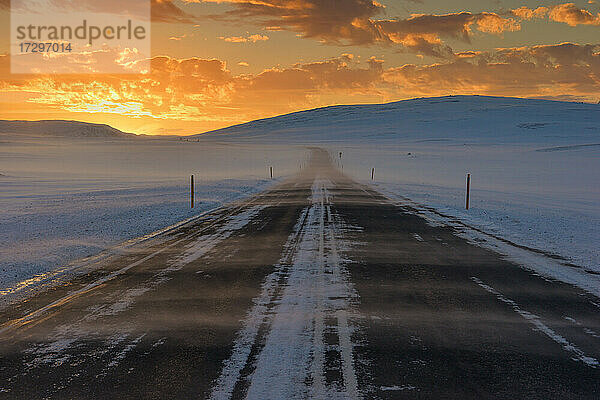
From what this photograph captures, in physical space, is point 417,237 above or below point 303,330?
above

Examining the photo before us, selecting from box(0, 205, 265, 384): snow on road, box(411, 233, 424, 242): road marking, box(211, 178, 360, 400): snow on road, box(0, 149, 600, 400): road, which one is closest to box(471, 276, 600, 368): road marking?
box(0, 149, 600, 400): road

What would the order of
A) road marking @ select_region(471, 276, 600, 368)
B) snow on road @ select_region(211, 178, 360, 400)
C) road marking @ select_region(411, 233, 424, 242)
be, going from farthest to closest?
road marking @ select_region(411, 233, 424, 242)
road marking @ select_region(471, 276, 600, 368)
snow on road @ select_region(211, 178, 360, 400)

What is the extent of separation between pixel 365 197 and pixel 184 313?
17.8m

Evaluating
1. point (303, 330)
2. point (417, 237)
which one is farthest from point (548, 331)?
point (417, 237)

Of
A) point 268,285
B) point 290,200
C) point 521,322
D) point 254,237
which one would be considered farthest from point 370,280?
point 290,200

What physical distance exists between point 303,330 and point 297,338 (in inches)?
10.2

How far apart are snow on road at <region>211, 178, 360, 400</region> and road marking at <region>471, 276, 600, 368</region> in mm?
2140

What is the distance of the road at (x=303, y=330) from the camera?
464cm

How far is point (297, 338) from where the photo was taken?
5.74 meters

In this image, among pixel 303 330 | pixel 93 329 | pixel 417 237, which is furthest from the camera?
pixel 417 237

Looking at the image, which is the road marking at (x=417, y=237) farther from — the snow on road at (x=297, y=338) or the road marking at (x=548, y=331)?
the road marking at (x=548, y=331)

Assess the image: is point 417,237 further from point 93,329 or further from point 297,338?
point 93,329

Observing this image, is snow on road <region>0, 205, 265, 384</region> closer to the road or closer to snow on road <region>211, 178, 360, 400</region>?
the road

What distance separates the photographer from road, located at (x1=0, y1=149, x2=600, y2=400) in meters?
4.64
